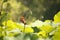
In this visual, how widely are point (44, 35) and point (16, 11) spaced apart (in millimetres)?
6504

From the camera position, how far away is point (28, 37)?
2.33 ft

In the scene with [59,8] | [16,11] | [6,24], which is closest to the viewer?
[6,24]

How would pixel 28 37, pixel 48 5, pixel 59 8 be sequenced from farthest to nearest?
1. pixel 48 5
2. pixel 59 8
3. pixel 28 37

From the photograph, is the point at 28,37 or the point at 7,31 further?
the point at 7,31

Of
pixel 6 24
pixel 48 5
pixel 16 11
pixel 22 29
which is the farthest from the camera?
pixel 48 5

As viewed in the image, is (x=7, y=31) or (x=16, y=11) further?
(x=16, y=11)

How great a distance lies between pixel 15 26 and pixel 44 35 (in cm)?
14

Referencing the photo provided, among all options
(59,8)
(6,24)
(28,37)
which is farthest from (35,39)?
(59,8)

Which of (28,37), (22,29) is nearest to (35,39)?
(28,37)

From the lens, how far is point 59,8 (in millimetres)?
8922

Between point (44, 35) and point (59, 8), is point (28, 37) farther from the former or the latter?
point (59, 8)

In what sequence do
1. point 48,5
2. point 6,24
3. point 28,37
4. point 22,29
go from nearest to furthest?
point 28,37 → point 22,29 → point 6,24 → point 48,5

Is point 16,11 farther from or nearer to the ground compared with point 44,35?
nearer to the ground

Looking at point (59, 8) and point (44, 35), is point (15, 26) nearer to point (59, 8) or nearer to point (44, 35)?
point (44, 35)
